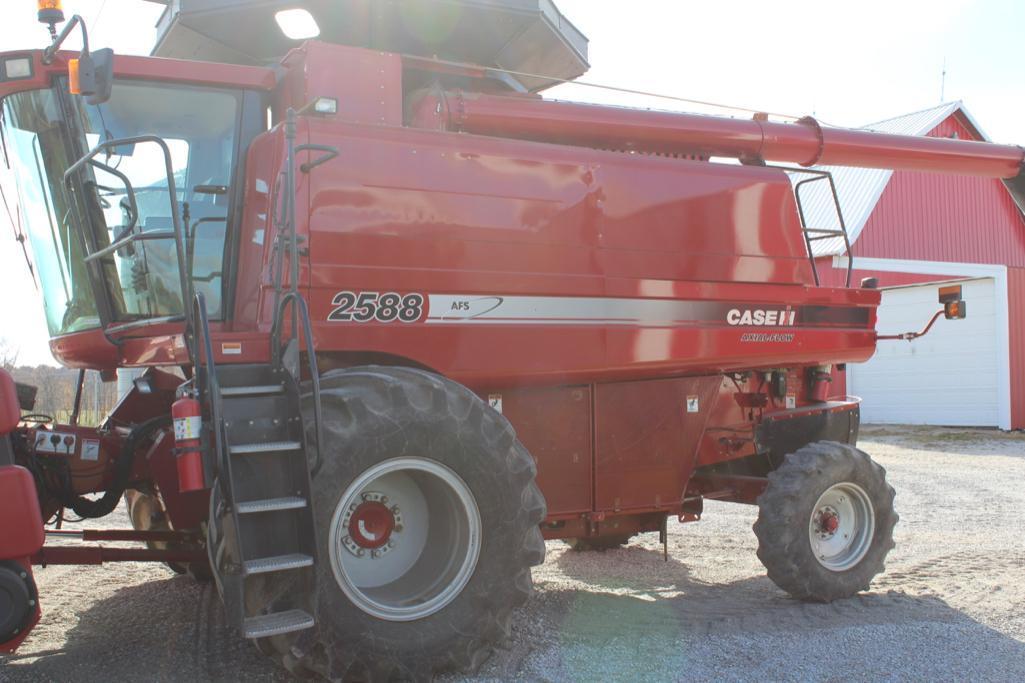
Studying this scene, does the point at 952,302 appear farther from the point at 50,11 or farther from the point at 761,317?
the point at 50,11

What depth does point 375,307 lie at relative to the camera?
4867 millimetres

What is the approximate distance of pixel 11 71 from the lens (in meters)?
4.88

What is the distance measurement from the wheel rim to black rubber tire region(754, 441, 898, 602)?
93.1 inches

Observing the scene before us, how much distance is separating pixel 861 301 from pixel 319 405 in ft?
14.1

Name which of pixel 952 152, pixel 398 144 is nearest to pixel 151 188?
pixel 398 144

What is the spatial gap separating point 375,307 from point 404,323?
0.17m

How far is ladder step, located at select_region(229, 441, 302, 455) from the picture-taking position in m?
3.97

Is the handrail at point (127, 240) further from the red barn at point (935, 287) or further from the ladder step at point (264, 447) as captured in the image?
the red barn at point (935, 287)

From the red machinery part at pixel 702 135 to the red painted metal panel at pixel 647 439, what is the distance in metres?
1.58

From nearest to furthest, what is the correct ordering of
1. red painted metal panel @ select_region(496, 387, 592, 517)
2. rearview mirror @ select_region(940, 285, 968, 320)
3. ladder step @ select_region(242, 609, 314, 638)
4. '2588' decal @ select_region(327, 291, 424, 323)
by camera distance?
ladder step @ select_region(242, 609, 314, 638) < '2588' decal @ select_region(327, 291, 424, 323) < red painted metal panel @ select_region(496, 387, 592, 517) < rearview mirror @ select_region(940, 285, 968, 320)

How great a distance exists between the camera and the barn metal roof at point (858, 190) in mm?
19828

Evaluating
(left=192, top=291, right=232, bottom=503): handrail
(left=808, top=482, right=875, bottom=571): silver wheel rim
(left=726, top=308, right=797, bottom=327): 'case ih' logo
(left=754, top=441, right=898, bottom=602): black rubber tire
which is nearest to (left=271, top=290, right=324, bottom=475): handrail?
(left=192, top=291, right=232, bottom=503): handrail

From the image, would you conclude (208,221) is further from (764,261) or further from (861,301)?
(861,301)

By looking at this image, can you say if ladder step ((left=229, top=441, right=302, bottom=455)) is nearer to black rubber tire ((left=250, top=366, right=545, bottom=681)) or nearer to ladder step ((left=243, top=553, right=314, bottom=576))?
black rubber tire ((left=250, top=366, right=545, bottom=681))
